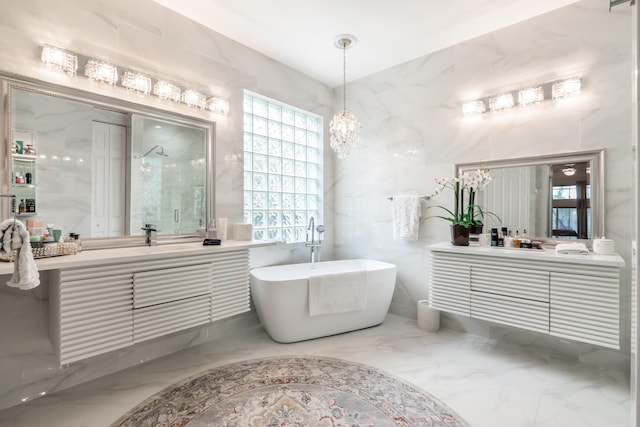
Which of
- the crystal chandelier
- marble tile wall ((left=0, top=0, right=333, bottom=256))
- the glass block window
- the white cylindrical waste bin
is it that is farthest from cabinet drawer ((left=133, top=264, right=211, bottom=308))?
the white cylindrical waste bin

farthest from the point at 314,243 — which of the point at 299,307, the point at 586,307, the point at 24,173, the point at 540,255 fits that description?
the point at 24,173

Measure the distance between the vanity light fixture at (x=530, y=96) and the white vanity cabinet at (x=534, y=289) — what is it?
1.22 m

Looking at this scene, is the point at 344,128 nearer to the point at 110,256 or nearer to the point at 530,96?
the point at 530,96

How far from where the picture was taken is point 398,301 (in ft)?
11.5

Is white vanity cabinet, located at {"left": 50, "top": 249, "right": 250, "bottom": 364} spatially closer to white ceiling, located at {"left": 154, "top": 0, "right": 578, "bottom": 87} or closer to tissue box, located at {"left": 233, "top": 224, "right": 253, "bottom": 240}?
tissue box, located at {"left": 233, "top": 224, "right": 253, "bottom": 240}

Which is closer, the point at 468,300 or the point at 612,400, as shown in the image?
the point at 612,400

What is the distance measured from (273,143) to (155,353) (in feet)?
7.57

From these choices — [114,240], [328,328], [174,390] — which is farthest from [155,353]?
[328,328]

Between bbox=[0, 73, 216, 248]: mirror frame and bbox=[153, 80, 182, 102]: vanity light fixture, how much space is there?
4.5 inches

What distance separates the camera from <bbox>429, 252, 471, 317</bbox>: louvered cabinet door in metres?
2.58

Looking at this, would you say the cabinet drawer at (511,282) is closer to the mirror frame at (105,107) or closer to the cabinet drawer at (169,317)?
the cabinet drawer at (169,317)

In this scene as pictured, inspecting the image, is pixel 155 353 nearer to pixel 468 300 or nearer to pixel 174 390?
pixel 174 390

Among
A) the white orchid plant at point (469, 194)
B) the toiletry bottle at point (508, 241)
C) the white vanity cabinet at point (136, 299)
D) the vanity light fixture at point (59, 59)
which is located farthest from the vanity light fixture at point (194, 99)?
the toiletry bottle at point (508, 241)

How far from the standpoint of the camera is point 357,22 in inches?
107
